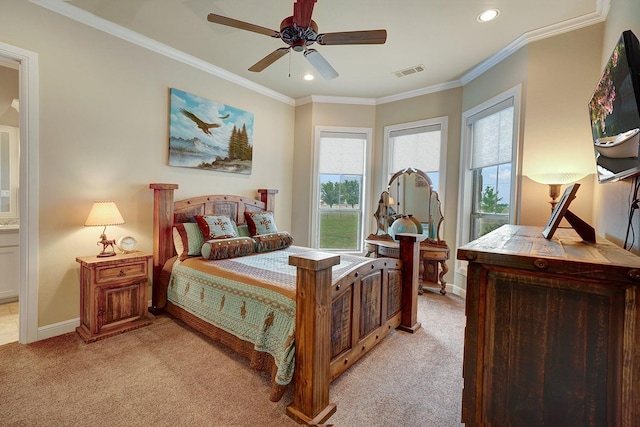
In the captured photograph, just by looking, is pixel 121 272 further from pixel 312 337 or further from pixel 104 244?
pixel 312 337

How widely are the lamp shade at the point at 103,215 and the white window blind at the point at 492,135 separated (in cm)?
410

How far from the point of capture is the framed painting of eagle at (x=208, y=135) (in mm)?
3365

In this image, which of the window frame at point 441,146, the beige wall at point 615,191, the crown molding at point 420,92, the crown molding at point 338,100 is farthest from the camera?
the crown molding at point 338,100

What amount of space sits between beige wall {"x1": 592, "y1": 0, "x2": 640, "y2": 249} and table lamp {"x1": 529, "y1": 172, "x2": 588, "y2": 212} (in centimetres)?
18

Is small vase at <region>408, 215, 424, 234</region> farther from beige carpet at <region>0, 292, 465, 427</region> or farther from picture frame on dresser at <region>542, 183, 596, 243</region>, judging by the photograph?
picture frame on dresser at <region>542, 183, 596, 243</region>

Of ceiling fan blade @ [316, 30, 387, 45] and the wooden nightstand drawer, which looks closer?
ceiling fan blade @ [316, 30, 387, 45]

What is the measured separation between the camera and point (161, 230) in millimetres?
3119

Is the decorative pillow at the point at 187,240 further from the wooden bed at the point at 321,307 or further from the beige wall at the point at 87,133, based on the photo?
the beige wall at the point at 87,133

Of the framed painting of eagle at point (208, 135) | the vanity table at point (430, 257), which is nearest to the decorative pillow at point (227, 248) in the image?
the framed painting of eagle at point (208, 135)

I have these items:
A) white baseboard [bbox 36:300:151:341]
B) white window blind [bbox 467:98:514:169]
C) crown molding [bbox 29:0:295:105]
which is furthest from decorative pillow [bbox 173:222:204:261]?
white window blind [bbox 467:98:514:169]

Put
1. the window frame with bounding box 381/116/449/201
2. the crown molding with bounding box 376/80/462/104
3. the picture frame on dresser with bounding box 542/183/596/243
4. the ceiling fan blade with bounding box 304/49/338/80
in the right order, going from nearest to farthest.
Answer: the picture frame on dresser with bounding box 542/183/596/243
the ceiling fan blade with bounding box 304/49/338/80
the crown molding with bounding box 376/80/462/104
the window frame with bounding box 381/116/449/201

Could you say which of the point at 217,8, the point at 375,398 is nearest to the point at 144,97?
the point at 217,8

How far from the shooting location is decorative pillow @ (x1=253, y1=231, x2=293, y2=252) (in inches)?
129

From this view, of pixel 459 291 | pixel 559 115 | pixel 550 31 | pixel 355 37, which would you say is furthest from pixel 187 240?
pixel 550 31
